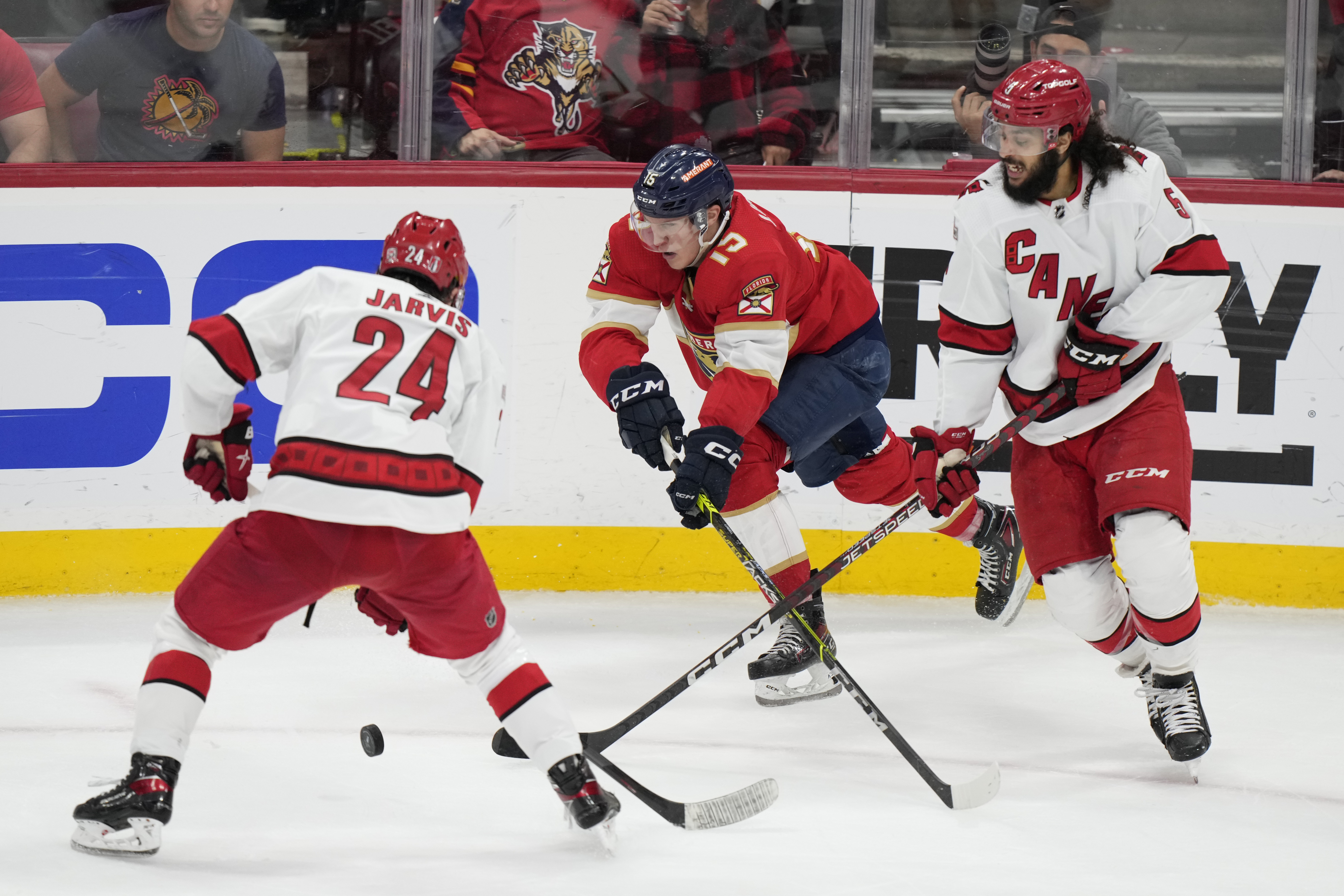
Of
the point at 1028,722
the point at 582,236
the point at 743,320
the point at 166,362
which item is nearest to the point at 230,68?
the point at 166,362

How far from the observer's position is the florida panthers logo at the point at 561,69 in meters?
4.06

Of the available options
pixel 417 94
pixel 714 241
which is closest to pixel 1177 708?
pixel 714 241

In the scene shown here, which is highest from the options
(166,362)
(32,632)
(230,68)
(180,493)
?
(230,68)

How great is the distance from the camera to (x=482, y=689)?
2188 millimetres

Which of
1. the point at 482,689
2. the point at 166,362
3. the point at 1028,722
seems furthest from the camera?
the point at 166,362

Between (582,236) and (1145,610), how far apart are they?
1987 millimetres

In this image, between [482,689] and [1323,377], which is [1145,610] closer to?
[482,689]

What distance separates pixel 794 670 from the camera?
3057mm

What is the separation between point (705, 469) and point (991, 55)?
2.10 m

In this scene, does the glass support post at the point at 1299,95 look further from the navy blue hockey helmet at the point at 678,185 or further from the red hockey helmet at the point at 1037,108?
the navy blue hockey helmet at the point at 678,185

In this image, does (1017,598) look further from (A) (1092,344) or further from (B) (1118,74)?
(B) (1118,74)

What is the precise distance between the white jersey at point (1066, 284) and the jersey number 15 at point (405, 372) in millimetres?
1149

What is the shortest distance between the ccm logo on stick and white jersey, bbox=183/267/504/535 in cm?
130

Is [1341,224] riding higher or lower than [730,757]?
higher
